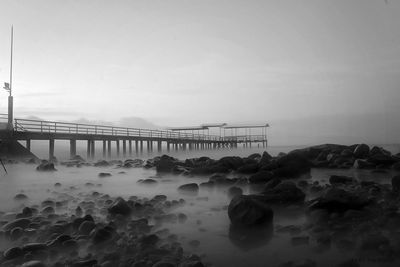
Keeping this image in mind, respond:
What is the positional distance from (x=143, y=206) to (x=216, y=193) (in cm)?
191

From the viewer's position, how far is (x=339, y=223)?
3.96 metres

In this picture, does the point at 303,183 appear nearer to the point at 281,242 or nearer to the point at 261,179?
the point at 261,179

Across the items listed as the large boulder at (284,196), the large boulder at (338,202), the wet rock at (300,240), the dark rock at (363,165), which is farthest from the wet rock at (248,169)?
the wet rock at (300,240)

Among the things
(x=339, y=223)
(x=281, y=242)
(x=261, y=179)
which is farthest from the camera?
(x=261, y=179)

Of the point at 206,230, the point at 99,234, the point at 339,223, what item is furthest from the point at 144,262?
the point at 339,223

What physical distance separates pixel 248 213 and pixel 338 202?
1302 mm

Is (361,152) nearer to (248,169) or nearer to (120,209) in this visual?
(248,169)

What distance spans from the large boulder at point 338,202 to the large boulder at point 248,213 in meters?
0.78

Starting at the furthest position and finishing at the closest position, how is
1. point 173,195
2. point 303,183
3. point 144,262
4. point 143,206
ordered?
Answer: point 303,183 → point 173,195 → point 143,206 → point 144,262

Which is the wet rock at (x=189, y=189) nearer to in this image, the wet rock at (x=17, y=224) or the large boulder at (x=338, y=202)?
the large boulder at (x=338, y=202)

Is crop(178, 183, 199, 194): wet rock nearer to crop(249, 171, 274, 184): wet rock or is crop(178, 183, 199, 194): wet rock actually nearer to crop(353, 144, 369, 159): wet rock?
crop(249, 171, 274, 184): wet rock

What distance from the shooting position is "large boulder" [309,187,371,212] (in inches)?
175

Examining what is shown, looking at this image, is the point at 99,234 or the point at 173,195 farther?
the point at 173,195

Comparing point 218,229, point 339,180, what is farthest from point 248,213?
point 339,180
